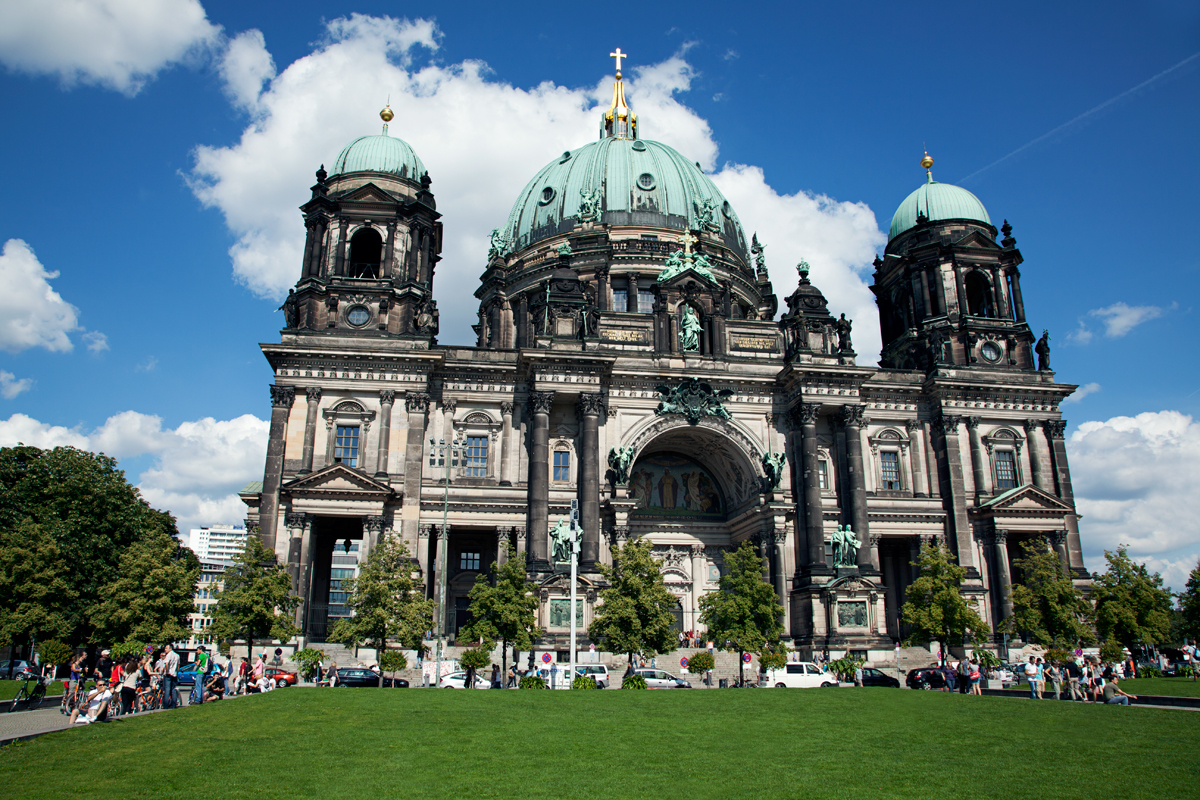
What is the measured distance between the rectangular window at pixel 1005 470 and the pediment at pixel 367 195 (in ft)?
133

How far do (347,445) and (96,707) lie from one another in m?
26.2

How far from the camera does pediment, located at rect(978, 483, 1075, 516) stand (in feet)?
164

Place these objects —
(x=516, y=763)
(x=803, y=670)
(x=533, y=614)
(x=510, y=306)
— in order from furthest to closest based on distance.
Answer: (x=510, y=306) < (x=533, y=614) < (x=803, y=670) < (x=516, y=763)

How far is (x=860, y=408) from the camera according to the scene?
4956 cm

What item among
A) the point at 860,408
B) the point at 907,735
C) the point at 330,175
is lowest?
the point at 907,735

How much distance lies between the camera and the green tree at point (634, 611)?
36531mm

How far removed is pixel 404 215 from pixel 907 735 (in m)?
41.3

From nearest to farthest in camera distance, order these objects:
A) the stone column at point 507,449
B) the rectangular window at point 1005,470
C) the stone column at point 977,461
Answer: the stone column at point 507,449, the stone column at point 977,461, the rectangular window at point 1005,470

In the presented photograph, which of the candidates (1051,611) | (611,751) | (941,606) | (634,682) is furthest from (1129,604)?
(611,751)

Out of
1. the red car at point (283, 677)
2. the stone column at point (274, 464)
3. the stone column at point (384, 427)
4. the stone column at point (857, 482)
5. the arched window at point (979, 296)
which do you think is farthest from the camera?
the arched window at point (979, 296)

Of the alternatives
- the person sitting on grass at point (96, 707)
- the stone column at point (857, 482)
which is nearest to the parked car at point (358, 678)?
the person sitting on grass at point (96, 707)

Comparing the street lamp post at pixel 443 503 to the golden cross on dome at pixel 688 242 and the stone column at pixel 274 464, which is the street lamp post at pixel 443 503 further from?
the golden cross on dome at pixel 688 242

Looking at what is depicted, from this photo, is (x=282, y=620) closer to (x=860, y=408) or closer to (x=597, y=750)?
(x=597, y=750)

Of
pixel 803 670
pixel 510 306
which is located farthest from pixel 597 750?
pixel 510 306
